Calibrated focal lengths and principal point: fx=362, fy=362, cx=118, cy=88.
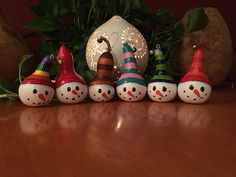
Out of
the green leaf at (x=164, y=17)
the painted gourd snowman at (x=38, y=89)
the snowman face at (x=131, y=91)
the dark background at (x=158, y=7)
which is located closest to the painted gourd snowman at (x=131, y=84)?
the snowman face at (x=131, y=91)

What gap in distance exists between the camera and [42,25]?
0.84 m

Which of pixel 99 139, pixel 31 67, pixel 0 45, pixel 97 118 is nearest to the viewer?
pixel 99 139

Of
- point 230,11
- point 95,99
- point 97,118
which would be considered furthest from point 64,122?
point 230,11

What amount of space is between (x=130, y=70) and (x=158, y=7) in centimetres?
50

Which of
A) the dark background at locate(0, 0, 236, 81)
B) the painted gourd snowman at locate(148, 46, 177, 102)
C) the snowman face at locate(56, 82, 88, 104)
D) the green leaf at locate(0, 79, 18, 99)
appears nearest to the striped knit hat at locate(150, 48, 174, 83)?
the painted gourd snowman at locate(148, 46, 177, 102)

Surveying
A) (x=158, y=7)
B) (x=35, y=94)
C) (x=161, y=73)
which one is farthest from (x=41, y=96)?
(x=158, y=7)

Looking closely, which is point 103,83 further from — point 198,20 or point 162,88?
point 198,20

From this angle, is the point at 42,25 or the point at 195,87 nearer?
the point at 195,87

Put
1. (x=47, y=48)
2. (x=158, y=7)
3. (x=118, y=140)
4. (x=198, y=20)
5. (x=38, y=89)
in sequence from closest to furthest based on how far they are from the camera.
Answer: (x=118, y=140)
(x=38, y=89)
(x=198, y=20)
(x=47, y=48)
(x=158, y=7)

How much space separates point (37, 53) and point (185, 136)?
0.61 m

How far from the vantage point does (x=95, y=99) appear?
66 centimetres

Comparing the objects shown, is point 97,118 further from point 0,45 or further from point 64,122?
point 0,45

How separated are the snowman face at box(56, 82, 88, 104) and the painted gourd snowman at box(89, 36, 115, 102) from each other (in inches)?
0.7

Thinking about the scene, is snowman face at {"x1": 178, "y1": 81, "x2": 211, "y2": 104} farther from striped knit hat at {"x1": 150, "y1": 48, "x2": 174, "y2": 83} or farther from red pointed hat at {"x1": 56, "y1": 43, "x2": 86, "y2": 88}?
red pointed hat at {"x1": 56, "y1": 43, "x2": 86, "y2": 88}
